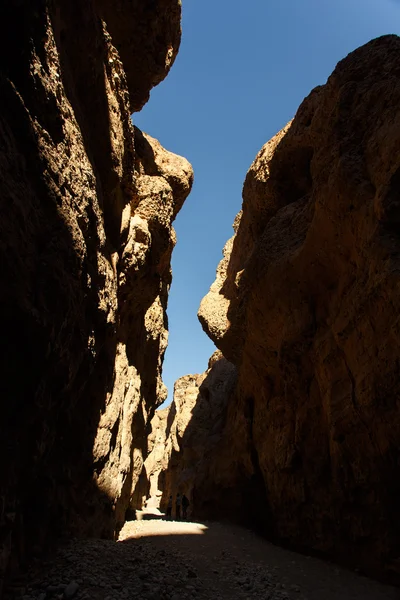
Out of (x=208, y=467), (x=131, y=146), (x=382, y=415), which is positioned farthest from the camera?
(x=208, y=467)

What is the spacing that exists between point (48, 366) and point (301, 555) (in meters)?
7.84

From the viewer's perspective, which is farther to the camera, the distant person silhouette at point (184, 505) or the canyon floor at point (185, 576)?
the distant person silhouette at point (184, 505)

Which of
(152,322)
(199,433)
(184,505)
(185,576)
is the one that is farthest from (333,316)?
(199,433)

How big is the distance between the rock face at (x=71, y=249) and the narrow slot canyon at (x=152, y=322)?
0.13 ft

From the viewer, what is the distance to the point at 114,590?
555cm

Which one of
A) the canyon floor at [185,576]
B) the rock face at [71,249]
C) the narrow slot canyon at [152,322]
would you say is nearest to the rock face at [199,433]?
the narrow slot canyon at [152,322]

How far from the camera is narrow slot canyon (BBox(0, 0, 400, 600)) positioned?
17.4ft

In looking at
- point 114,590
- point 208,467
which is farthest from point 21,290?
point 208,467

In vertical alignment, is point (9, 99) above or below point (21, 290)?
above

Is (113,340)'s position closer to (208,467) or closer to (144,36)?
(144,36)

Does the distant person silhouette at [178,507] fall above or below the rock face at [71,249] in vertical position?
below

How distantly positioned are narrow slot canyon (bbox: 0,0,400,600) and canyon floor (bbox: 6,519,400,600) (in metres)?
0.05

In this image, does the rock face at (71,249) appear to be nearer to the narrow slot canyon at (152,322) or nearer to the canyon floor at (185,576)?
the narrow slot canyon at (152,322)

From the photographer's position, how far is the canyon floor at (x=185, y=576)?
5.45 meters
